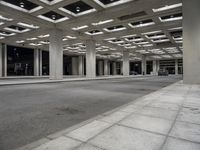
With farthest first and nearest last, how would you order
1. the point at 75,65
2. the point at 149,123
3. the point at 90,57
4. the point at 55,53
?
the point at 75,65 < the point at 90,57 < the point at 55,53 < the point at 149,123

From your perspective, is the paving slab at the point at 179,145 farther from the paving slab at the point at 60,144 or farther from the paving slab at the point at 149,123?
the paving slab at the point at 60,144

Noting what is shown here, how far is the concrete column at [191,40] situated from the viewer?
1151 centimetres

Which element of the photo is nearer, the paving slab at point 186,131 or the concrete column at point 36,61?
the paving slab at point 186,131

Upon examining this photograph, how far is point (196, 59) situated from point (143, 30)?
412 inches

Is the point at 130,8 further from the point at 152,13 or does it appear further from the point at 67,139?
the point at 67,139

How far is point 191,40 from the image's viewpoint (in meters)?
11.7

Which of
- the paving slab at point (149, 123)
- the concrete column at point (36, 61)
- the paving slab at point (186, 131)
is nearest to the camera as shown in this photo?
the paving slab at point (186, 131)

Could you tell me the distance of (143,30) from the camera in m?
20.8

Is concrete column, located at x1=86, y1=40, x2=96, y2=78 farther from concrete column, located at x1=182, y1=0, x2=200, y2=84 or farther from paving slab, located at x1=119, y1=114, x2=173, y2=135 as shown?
paving slab, located at x1=119, y1=114, x2=173, y2=135

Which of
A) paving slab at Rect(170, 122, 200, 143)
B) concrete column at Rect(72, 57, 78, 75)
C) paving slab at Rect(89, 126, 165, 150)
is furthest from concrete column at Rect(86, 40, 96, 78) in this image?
paving slab at Rect(89, 126, 165, 150)

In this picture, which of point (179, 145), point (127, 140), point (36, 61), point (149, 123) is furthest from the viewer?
point (36, 61)

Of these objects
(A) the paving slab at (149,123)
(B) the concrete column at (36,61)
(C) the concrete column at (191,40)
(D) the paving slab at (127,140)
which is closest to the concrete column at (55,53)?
(C) the concrete column at (191,40)

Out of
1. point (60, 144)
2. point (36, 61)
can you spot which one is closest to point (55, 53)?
point (36, 61)

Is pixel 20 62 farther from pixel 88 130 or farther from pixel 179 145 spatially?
pixel 179 145
